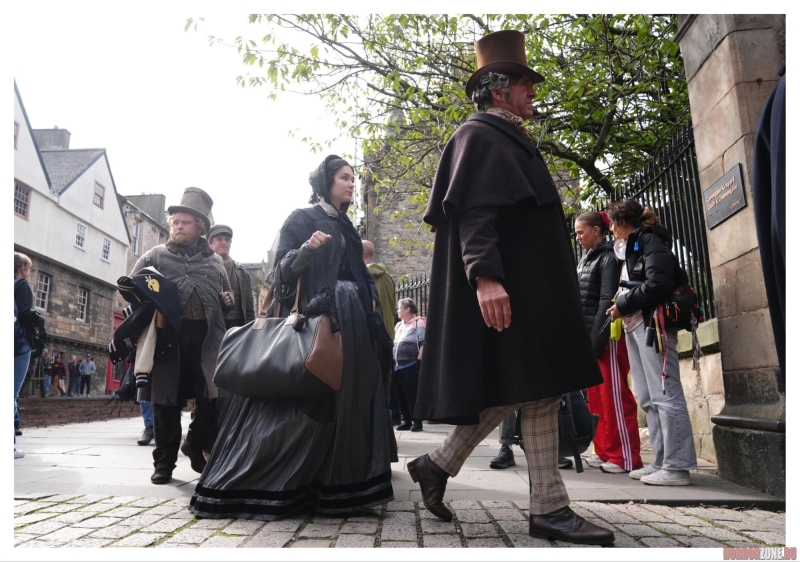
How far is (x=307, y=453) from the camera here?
3094mm

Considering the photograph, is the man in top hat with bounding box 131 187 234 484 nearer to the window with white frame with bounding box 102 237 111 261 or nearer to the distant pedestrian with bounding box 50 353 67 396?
the distant pedestrian with bounding box 50 353 67 396

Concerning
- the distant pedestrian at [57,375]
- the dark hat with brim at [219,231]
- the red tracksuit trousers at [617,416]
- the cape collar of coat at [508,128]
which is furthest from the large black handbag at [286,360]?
the distant pedestrian at [57,375]

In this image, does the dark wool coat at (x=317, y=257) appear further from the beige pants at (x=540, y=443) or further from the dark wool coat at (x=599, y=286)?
the dark wool coat at (x=599, y=286)

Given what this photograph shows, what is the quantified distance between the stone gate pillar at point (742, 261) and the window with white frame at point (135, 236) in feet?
124

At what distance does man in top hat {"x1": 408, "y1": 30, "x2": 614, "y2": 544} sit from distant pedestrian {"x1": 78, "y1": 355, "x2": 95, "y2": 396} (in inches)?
1173

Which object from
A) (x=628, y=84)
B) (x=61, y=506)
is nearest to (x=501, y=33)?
(x=61, y=506)

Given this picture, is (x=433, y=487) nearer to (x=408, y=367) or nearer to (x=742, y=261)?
(x=742, y=261)

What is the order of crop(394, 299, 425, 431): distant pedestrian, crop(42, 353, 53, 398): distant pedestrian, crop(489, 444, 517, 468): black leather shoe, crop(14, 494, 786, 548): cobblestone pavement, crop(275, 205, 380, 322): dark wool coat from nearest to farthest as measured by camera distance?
crop(14, 494, 786, 548): cobblestone pavement → crop(275, 205, 380, 322): dark wool coat → crop(489, 444, 517, 468): black leather shoe → crop(394, 299, 425, 431): distant pedestrian → crop(42, 353, 53, 398): distant pedestrian

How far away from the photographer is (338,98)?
9.08 m

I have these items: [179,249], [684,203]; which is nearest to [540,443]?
[179,249]

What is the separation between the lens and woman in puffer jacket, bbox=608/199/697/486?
4.00 metres

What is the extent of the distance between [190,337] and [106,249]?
3243cm

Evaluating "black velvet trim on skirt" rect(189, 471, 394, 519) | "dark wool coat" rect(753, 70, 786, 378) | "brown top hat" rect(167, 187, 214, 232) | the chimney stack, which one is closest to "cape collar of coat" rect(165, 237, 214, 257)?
"brown top hat" rect(167, 187, 214, 232)

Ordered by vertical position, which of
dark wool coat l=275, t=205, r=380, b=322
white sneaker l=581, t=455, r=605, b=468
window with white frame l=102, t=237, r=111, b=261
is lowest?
white sneaker l=581, t=455, r=605, b=468
